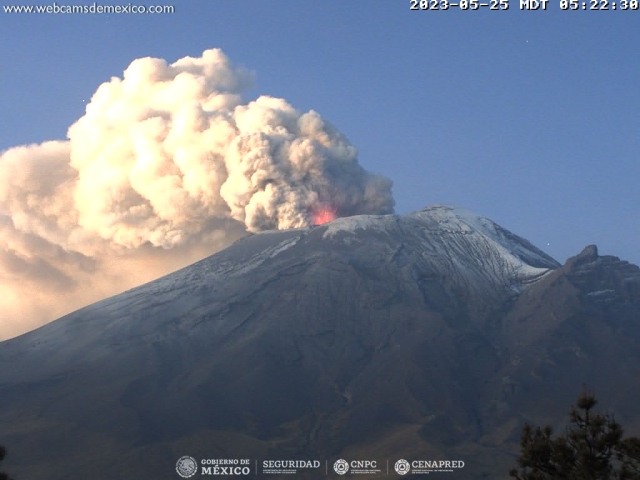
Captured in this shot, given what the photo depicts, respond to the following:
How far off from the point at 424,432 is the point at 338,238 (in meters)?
40.1

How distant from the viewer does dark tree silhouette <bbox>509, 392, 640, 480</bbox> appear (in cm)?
2319

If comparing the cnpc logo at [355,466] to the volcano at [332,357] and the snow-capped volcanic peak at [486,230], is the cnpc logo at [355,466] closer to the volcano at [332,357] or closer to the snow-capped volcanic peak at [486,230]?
the volcano at [332,357]

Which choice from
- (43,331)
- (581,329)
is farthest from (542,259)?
(43,331)

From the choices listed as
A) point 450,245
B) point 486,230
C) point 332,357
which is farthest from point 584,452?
point 486,230

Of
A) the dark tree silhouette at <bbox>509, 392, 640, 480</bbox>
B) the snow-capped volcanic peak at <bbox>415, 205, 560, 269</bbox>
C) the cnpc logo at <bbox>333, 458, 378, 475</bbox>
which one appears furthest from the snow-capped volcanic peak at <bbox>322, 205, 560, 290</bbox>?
the dark tree silhouette at <bbox>509, 392, 640, 480</bbox>

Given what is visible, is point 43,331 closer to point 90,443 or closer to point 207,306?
point 207,306

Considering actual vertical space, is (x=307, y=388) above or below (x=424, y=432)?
above

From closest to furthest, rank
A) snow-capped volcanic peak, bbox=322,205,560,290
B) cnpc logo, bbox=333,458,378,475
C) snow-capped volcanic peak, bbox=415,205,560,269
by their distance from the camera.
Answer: cnpc logo, bbox=333,458,378,475 → snow-capped volcanic peak, bbox=322,205,560,290 → snow-capped volcanic peak, bbox=415,205,560,269

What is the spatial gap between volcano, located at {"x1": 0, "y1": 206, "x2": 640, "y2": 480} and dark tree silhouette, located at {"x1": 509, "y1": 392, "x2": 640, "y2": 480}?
69.3 meters

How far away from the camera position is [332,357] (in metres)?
122

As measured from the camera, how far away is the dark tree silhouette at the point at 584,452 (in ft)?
76.1

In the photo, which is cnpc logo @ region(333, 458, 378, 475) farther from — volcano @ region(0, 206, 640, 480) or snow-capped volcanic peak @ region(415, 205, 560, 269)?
snow-capped volcanic peak @ region(415, 205, 560, 269)

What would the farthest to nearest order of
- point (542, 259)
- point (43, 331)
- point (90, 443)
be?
point (542, 259), point (43, 331), point (90, 443)

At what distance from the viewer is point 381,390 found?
11412 cm
